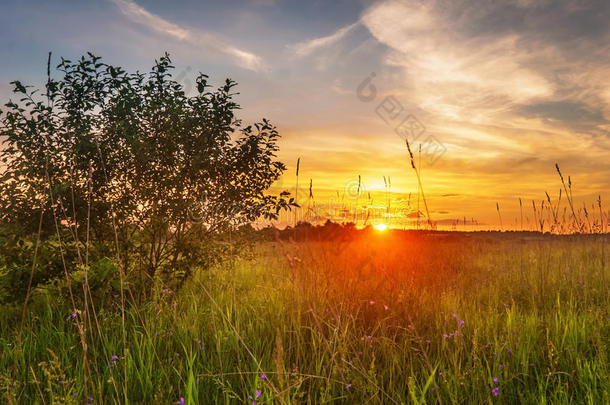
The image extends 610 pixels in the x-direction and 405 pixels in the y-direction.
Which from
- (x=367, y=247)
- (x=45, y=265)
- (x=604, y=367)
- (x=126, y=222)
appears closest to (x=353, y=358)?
(x=604, y=367)

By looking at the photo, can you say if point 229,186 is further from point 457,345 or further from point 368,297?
point 457,345

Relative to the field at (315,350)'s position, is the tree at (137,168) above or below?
above

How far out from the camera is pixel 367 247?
809cm

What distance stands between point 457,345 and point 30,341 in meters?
4.14

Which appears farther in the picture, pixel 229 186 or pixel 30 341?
pixel 229 186

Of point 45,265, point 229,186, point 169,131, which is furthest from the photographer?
point 229,186

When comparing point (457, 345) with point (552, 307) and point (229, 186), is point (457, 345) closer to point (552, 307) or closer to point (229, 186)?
point (552, 307)

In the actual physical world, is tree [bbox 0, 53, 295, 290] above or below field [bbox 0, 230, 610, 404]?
above

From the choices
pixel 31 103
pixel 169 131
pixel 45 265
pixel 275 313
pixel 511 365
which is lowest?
pixel 511 365

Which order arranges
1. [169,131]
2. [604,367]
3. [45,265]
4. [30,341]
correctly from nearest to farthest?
[604,367]
[30,341]
[45,265]
[169,131]

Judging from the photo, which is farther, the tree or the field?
the tree

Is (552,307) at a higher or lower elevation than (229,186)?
lower

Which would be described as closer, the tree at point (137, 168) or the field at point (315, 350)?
the field at point (315, 350)

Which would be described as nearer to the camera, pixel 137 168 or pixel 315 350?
pixel 315 350
